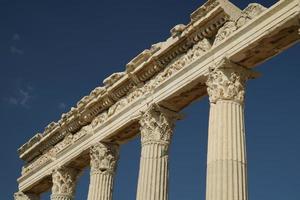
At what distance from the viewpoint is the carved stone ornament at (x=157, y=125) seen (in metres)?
20.8

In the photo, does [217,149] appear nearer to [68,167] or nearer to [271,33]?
[271,33]

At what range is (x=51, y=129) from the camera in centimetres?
2909

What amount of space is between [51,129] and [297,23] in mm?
17022

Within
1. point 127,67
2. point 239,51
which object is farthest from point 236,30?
point 127,67

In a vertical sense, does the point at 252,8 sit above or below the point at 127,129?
above

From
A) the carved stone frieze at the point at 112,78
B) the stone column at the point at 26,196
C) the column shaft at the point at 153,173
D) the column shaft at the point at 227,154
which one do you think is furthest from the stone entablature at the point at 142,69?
the column shaft at the point at 153,173

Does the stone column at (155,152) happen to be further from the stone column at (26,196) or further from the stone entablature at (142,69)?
the stone column at (26,196)

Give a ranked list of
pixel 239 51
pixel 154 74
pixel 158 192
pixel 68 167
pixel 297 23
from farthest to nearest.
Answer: pixel 68 167 < pixel 154 74 < pixel 158 192 < pixel 239 51 < pixel 297 23

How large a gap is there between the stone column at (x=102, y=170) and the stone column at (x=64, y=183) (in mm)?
3290

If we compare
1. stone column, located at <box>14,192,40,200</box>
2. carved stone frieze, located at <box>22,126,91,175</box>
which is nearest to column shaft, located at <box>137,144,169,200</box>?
carved stone frieze, located at <box>22,126,91,175</box>

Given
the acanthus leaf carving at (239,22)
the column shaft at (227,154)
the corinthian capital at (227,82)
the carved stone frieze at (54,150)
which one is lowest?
the column shaft at (227,154)

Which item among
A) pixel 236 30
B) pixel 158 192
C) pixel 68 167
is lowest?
pixel 158 192

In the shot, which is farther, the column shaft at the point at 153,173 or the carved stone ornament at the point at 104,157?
the carved stone ornament at the point at 104,157

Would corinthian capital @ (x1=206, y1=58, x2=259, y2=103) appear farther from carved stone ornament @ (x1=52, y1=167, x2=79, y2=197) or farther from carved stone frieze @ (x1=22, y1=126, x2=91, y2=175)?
carved stone ornament @ (x1=52, y1=167, x2=79, y2=197)
